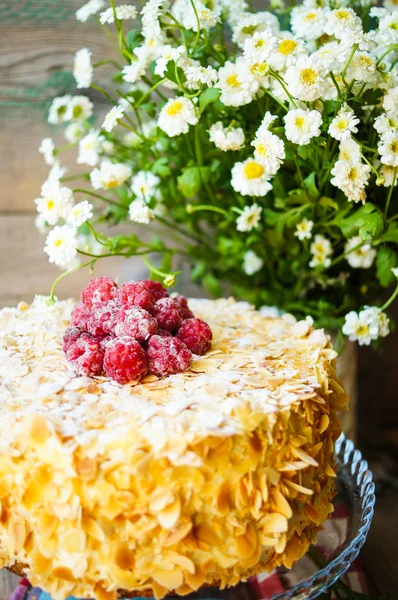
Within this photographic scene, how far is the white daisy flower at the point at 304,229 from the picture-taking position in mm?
1236

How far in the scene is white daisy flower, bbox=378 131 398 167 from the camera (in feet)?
3.33

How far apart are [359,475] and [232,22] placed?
0.96 metres

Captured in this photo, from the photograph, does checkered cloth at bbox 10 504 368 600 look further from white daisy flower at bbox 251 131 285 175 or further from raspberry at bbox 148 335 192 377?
white daisy flower at bbox 251 131 285 175

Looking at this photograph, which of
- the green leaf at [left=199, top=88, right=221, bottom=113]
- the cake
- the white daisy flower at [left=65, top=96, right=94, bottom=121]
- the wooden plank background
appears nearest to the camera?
the cake

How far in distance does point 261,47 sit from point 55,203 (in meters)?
0.44

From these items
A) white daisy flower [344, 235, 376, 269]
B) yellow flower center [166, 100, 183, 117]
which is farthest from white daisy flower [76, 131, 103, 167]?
white daisy flower [344, 235, 376, 269]

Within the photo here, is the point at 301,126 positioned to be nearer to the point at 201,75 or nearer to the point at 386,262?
the point at 201,75

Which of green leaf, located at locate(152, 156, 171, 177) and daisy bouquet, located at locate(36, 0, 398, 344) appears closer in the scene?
daisy bouquet, located at locate(36, 0, 398, 344)

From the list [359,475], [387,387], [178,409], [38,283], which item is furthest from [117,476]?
[387,387]

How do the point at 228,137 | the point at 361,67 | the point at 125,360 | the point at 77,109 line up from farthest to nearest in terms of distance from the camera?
the point at 77,109, the point at 228,137, the point at 361,67, the point at 125,360

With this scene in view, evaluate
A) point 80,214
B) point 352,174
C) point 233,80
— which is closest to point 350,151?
point 352,174

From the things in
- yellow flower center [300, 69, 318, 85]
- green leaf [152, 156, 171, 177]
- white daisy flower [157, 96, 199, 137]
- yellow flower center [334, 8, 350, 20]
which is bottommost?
green leaf [152, 156, 171, 177]

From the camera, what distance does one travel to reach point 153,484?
774mm

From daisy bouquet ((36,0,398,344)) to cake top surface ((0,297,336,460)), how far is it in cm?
16
